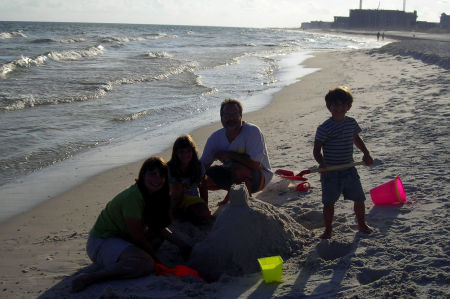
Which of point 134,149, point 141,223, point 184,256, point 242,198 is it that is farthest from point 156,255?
point 134,149

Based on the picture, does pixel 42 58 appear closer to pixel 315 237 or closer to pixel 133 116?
pixel 133 116

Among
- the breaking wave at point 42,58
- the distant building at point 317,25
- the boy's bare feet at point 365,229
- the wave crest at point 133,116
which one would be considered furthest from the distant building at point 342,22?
the boy's bare feet at point 365,229

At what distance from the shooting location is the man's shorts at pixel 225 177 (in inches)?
178

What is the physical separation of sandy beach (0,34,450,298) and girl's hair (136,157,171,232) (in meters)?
0.36

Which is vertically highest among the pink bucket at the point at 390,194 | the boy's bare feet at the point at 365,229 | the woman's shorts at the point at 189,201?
the pink bucket at the point at 390,194

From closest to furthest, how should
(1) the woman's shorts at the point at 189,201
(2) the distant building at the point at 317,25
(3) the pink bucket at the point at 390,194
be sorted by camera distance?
(3) the pink bucket at the point at 390,194 < (1) the woman's shorts at the point at 189,201 < (2) the distant building at the point at 317,25

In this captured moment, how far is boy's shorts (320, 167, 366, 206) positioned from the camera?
3.65 meters

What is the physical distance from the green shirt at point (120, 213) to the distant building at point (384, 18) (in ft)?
326

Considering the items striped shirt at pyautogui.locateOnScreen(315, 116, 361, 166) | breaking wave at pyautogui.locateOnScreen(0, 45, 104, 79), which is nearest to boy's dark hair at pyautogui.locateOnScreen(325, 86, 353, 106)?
striped shirt at pyautogui.locateOnScreen(315, 116, 361, 166)

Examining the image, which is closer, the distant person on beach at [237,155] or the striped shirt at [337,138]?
the striped shirt at [337,138]

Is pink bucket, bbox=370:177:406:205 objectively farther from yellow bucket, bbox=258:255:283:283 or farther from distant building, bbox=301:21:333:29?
distant building, bbox=301:21:333:29

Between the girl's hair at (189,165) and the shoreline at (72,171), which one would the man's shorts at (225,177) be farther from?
the shoreline at (72,171)

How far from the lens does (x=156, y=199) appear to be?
3.43m

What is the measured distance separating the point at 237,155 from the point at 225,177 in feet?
0.88
